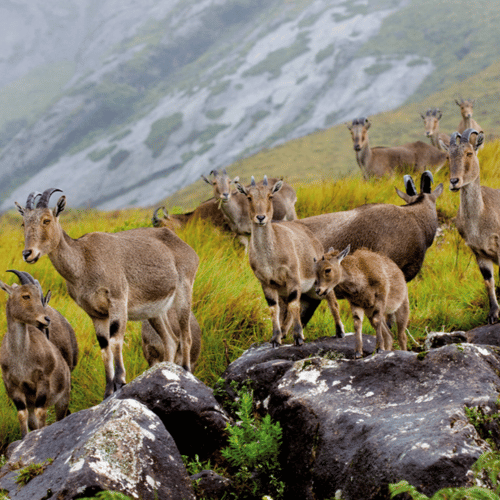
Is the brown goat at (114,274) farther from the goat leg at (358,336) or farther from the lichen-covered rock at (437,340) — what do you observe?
the lichen-covered rock at (437,340)

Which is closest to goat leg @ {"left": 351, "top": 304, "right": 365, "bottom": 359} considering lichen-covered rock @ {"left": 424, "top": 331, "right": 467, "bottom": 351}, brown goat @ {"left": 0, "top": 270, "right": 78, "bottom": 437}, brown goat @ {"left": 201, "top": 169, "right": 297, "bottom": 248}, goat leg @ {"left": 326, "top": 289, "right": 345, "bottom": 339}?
goat leg @ {"left": 326, "top": 289, "right": 345, "bottom": 339}

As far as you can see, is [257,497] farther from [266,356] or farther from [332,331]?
[332,331]

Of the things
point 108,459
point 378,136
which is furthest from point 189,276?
point 378,136

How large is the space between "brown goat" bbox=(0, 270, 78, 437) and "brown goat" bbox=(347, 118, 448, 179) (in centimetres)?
1124

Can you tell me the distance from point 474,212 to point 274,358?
3528 millimetres

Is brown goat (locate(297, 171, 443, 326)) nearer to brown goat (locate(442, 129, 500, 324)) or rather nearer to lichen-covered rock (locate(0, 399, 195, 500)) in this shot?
brown goat (locate(442, 129, 500, 324))

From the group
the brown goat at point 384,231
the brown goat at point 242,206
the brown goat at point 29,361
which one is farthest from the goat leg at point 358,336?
the brown goat at point 242,206

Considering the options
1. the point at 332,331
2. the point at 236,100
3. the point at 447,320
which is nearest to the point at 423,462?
the point at 332,331

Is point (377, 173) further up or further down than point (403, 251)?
further down

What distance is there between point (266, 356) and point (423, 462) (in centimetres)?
285

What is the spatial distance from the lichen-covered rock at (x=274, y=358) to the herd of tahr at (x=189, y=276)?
16 centimetres

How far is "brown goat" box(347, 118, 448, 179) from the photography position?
1678 centimetres

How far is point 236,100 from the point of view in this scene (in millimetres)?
148375

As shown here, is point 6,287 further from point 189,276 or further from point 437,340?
point 437,340
